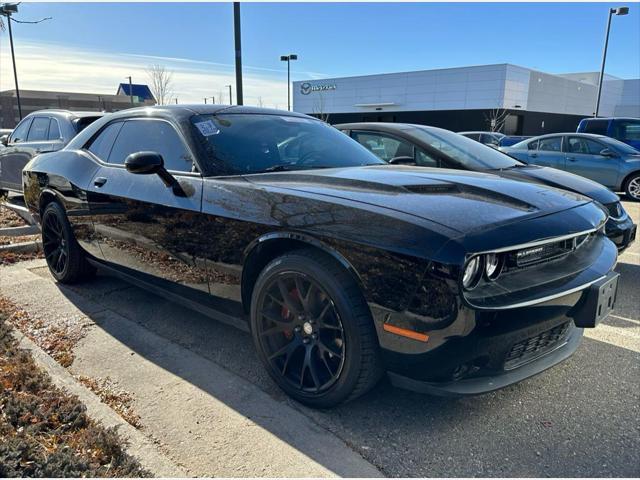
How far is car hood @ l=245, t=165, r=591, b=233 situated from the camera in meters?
2.16

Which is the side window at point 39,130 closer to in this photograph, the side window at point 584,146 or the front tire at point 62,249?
the front tire at point 62,249

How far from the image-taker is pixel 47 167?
4.43m

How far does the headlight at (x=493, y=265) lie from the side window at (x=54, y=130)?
7.10 meters

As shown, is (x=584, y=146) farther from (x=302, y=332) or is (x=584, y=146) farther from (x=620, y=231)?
(x=302, y=332)

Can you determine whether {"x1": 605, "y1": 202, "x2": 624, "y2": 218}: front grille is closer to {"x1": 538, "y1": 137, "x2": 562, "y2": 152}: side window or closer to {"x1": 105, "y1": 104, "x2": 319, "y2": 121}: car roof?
{"x1": 105, "y1": 104, "x2": 319, "y2": 121}: car roof

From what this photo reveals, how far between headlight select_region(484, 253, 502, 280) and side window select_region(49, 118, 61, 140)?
23.3ft

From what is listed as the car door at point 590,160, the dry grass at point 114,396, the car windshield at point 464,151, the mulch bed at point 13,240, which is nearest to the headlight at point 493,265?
the dry grass at point 114,396

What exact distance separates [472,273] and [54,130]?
736 centimetres

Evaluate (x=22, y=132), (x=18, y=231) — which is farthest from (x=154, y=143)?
(x=22, y=132)

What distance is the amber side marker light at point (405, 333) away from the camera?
198cm

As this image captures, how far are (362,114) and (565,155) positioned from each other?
3474cm

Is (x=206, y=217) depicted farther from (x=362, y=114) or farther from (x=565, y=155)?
(x=362, y=114)

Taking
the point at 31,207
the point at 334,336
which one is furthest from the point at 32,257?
the point at 334,336

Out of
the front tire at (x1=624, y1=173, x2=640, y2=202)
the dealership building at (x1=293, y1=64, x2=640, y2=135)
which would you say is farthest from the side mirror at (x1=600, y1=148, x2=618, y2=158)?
the dealership building at (x1=293, y1=64, x2=640, y2=135)
